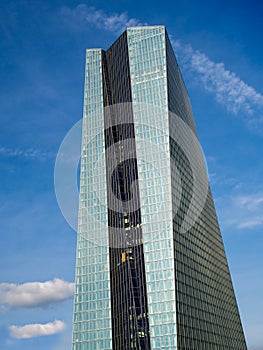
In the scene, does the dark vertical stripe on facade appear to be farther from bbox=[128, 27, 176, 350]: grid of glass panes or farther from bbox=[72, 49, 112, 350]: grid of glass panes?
bbox=[128, 27, 176, 350]: grid of glass panes

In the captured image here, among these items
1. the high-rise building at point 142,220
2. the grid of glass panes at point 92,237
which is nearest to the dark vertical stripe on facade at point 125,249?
the high-rise building at point 142,220

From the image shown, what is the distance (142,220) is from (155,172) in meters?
14.1

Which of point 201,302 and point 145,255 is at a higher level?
point 145,255

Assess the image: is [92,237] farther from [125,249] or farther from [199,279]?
[199,279]

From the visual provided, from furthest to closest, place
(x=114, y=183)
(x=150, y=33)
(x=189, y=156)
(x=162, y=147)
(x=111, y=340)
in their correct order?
1. (x=189, y=156)
2. (x=150, y=33)
3. (x=114, y=183)
4. (x=162, y=147)
5. (x=111, y=340)

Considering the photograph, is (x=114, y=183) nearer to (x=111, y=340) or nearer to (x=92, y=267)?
(x=92, y=267)

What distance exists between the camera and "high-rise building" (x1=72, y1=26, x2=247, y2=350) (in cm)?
10494

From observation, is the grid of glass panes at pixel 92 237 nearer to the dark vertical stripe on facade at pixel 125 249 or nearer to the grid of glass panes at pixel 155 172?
the dark vertical stripe on facade at pixel 125 249

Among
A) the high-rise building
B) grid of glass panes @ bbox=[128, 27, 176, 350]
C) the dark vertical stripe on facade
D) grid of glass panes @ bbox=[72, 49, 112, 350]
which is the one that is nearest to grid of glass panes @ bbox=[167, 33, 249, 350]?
the high-rise building

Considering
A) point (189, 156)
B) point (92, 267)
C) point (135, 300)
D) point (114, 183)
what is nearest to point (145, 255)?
point (135, 300)

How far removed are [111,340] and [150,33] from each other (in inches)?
3705

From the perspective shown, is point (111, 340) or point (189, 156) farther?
point (189, 156)

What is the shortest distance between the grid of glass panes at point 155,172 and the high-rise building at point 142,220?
270 millimetres

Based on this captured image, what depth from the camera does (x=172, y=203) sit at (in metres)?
113
